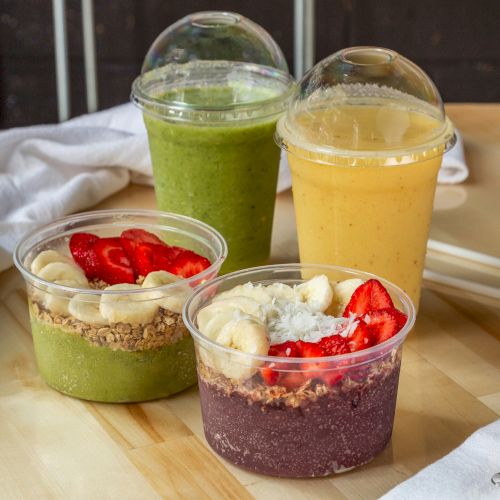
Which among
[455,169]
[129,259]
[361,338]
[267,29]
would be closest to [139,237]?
[129,259]

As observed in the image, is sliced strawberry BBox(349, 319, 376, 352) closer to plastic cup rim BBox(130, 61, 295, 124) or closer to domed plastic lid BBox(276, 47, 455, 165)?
domed plastic lid BBox(276, 47, 455, 165)

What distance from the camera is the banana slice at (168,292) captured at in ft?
3.55

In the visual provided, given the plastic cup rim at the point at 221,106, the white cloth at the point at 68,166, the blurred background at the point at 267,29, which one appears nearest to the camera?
the plastic cup rim at the point at 221,106

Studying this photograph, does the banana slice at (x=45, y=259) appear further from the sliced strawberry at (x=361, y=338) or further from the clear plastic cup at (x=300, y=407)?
the sliced strawberry at (x=361, y=338)

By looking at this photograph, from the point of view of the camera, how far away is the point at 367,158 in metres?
1.16

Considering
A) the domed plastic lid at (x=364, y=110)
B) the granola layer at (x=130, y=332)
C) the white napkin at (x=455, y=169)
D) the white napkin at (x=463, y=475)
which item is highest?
the domed plastic lid at (x=364, y=110)

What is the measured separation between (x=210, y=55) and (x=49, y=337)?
1.61 feet

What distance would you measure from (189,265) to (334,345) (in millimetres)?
245

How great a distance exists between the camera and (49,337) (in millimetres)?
1119

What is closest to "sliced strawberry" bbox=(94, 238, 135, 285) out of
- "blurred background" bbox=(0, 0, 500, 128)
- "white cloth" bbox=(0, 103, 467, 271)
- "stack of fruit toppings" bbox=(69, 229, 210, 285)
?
"stack of fruit toppings" bbox=(69, 229, 210, 285)

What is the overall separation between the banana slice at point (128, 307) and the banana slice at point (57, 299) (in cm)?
4

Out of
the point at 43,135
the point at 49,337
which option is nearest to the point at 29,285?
the point at 49,337

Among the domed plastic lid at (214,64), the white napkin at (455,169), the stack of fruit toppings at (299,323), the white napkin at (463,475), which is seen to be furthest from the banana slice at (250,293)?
the white napkin at (455,169)

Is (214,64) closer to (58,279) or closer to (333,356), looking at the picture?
(58,279)
